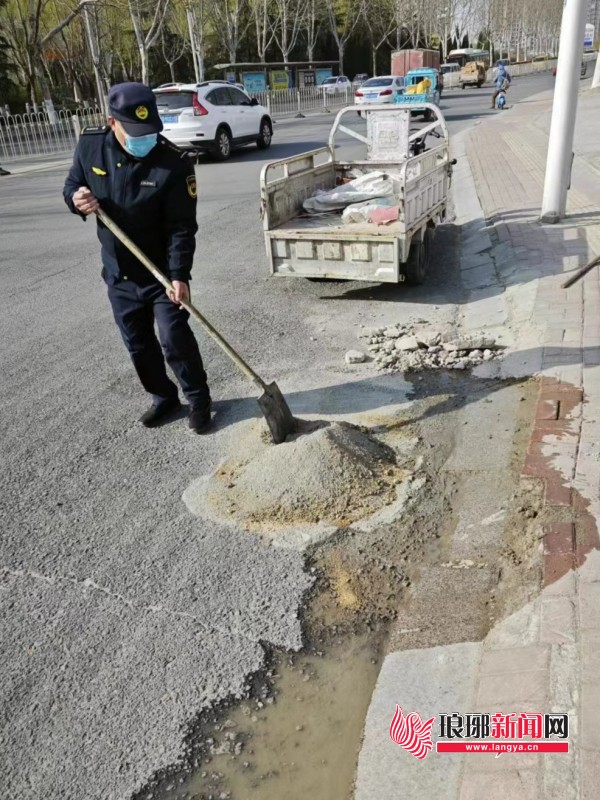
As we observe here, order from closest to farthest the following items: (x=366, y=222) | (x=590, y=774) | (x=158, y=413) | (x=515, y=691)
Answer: (x=590, y=774) → (x=515, y=691) → (x=158, y=413) → (x=366, y=222)

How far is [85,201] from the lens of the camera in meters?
3.66

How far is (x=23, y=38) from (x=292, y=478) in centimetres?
4432

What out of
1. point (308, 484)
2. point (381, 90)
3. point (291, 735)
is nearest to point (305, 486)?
point (308, 484)

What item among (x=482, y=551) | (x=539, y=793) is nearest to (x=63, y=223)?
(x=482, y=551)

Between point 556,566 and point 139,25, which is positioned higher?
point 139,25

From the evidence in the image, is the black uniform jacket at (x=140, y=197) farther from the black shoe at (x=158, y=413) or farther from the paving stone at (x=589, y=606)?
the paving stone at (x=589, y=606)

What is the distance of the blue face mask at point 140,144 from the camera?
3588 millimetres

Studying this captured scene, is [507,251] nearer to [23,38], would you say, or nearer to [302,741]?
[302,741]

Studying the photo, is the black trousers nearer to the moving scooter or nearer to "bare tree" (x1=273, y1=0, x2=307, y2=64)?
the moving scooter

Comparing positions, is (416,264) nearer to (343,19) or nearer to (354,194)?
(354,194)

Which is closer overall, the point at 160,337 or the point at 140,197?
the point at 140,197

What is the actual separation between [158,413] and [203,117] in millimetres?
13652

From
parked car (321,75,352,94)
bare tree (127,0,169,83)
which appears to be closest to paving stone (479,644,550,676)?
bare tree (127,0,169,83)

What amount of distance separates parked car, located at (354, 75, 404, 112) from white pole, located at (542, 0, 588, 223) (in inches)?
737
